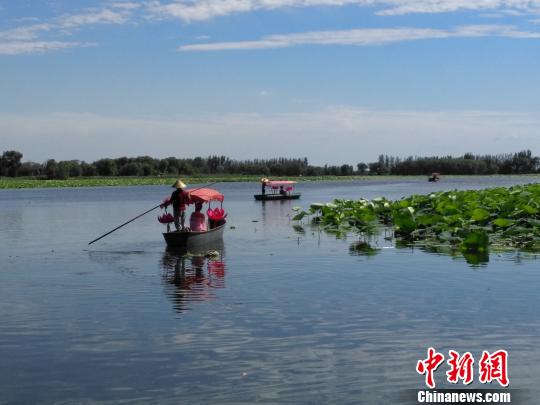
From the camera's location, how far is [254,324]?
10.3 metres

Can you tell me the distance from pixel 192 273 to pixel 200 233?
4080mm

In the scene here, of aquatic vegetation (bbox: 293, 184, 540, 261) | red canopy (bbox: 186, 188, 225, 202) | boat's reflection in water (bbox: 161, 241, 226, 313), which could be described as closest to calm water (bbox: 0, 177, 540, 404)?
boat's reflection in water (bbox: 161, 241, 226, 313)

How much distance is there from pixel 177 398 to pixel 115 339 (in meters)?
2.56

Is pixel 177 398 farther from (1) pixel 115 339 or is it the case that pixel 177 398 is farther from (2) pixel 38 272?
(2) pixel 38 272

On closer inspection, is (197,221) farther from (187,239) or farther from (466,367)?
(466,367)

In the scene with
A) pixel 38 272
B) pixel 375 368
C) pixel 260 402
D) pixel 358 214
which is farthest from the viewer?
pixel 358 214

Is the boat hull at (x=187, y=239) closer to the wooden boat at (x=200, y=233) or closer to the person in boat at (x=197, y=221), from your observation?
the wooden boat at (x=200, y=233)

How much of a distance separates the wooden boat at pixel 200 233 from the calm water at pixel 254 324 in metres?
0.87

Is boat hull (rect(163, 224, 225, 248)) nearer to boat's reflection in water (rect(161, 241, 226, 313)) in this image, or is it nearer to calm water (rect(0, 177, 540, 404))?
boat's reflection in water (rect(161, 241, 226, 313))

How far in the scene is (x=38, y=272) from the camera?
16422 mm

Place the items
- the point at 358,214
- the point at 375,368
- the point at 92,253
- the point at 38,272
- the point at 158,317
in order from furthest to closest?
the point at 358,214 < the point at 92,253 < the point at 38,272 < the point at 158,317 < the point at 375,368

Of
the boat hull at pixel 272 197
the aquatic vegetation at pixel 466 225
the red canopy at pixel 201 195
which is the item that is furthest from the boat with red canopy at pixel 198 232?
the boat hull at pixel 272 197

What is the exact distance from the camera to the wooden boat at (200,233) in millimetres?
19469

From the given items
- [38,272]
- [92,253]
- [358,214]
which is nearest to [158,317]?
[38,272]
